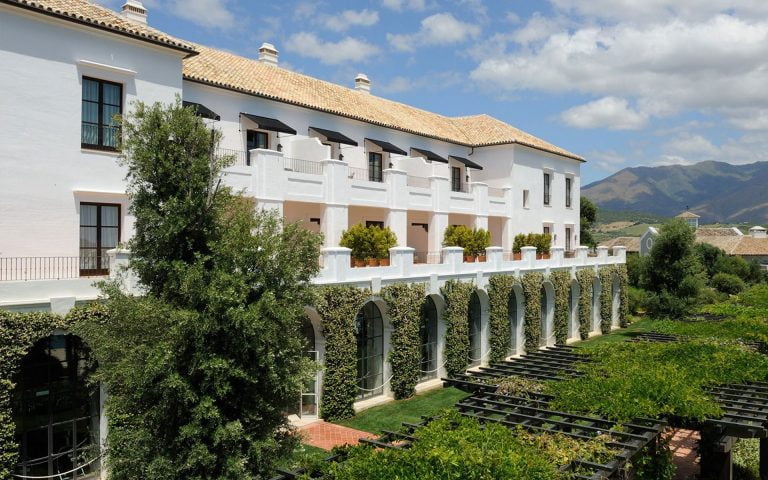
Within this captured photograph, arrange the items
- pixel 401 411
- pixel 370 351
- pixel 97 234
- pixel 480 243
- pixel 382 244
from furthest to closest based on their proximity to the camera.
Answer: pixel 480 243 < pixel 382 244 < pixel 370 351 < pixel 401 411 < pixel 97 234

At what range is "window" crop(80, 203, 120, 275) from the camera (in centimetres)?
1734

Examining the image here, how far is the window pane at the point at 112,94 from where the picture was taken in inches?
706

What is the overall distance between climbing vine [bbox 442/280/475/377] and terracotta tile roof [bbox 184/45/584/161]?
34.8ft

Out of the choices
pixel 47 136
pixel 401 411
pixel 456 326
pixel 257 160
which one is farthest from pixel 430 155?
pixel 47 136

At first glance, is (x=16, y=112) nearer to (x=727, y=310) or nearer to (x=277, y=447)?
(x=277, y=447)

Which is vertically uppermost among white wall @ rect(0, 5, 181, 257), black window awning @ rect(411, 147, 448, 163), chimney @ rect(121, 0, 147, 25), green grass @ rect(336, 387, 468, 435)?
chimney @ rect(121, 0, 147, 25)

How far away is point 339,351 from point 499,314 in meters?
11.6

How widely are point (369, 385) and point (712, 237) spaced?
81.9 meters

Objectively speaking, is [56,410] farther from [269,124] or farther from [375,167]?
[375,167]

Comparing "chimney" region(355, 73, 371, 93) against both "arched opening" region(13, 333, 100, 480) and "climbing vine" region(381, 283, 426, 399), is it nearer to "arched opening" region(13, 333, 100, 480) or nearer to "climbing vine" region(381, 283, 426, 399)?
"climbing vine" region(381, 283, 426, 399)

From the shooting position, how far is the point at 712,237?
286ft

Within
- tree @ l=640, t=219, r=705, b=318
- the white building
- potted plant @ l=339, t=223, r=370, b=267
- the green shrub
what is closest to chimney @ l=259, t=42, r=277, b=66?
the white building

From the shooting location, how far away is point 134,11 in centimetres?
2255

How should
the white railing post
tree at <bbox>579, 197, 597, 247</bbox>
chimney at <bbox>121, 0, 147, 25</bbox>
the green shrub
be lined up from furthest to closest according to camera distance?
1. tree at <bbox>579, 197, 597, 247</bbox>
2. the green shrub
3. the white railing post
4. chimney at <bbox>121, 0, 147, 25</bbox>
